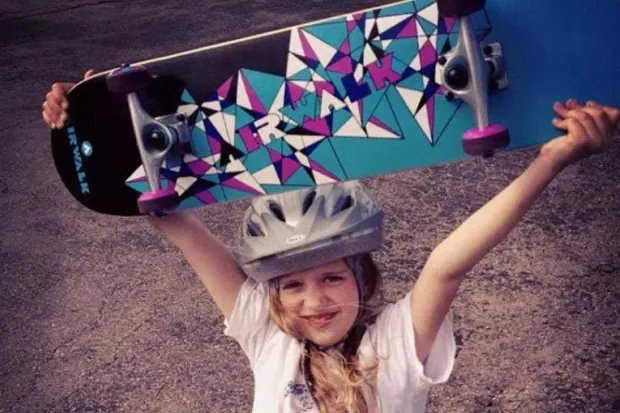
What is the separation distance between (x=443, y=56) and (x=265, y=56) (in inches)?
18.6

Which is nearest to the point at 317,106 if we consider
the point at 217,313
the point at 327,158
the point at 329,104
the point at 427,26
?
the point at 329,104

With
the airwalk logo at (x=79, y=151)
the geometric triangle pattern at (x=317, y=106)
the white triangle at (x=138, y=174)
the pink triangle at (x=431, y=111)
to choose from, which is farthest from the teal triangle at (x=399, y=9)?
the airwalk logo at (x=79, y=151)

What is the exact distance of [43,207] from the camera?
5.42m

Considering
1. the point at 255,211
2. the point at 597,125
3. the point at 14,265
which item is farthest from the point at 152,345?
the point at 597,125

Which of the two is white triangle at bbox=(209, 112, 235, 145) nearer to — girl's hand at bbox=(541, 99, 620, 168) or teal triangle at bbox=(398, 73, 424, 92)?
teal triangle at bbox=(398, 73, 424, 92)

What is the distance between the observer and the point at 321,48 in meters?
2.28

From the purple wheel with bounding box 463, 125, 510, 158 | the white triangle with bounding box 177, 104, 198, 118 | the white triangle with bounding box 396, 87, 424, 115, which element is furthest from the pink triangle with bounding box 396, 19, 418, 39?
the white triangle with bounding box 177, 104, 198, 118

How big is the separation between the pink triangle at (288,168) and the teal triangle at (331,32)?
317 mm

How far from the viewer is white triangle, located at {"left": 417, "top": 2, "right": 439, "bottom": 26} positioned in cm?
216

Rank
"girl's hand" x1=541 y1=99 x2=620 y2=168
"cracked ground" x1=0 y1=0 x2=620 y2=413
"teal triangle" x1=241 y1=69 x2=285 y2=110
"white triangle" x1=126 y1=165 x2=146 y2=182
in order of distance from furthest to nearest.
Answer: "cracked ground" x1=0 y1=0 x2=620 y2=413 → "white triangle" x1=126 y1=165 x2=146 y2=182 → "teal triangle" x1=241 y1=69 x2=285 y2=110 → "girl's hand" x1=541 y1=99 x2=620 y2=168

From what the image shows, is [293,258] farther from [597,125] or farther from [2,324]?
[2,324]

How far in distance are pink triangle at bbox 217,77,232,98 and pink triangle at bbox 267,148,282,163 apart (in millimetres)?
182

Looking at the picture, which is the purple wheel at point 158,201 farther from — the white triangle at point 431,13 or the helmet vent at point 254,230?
the white triangle at point 431,13

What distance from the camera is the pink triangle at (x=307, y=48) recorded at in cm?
228
